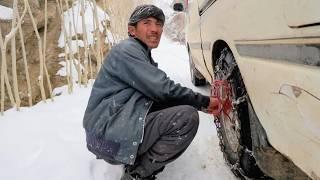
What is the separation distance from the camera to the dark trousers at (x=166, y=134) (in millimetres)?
2123

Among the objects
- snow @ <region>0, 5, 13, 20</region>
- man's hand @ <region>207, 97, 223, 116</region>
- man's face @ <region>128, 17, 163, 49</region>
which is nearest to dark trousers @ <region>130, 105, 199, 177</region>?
man's hand @ <region>207, 97, 223, 116</region>

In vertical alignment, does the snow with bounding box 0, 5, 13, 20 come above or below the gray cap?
above

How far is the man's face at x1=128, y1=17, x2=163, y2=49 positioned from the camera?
2305 millimetres

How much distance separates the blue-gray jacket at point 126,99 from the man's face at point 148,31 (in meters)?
0.09

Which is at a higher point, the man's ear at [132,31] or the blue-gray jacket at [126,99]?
the man's ear at [132,31]

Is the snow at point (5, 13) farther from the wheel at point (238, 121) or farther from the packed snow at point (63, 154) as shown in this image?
the wheel at point (238, 121)

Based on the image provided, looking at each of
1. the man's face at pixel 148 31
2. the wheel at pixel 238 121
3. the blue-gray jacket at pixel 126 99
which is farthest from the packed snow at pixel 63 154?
the man's face at pixel 148 31

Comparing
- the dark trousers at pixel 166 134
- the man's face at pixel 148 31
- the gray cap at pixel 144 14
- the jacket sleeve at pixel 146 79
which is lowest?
the dark trousers at pixel 166 134

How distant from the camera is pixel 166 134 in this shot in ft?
7.02

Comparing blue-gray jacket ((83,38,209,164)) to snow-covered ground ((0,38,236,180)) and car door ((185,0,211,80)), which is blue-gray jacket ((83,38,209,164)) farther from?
car door ((185,0,211,80))

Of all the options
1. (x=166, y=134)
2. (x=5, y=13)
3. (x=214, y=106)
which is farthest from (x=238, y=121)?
(x=5, y=13)

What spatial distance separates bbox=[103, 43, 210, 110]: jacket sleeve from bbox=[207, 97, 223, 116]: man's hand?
0.14 feet

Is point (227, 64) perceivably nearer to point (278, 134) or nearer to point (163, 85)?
point (163, 85)

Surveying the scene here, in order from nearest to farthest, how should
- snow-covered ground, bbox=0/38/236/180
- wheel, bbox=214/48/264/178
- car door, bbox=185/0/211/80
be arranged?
wheel, bbox=214/48/264/178, snow-covered ground, bbox=0/38/236/180, car door, bbox=185/0/211/80
